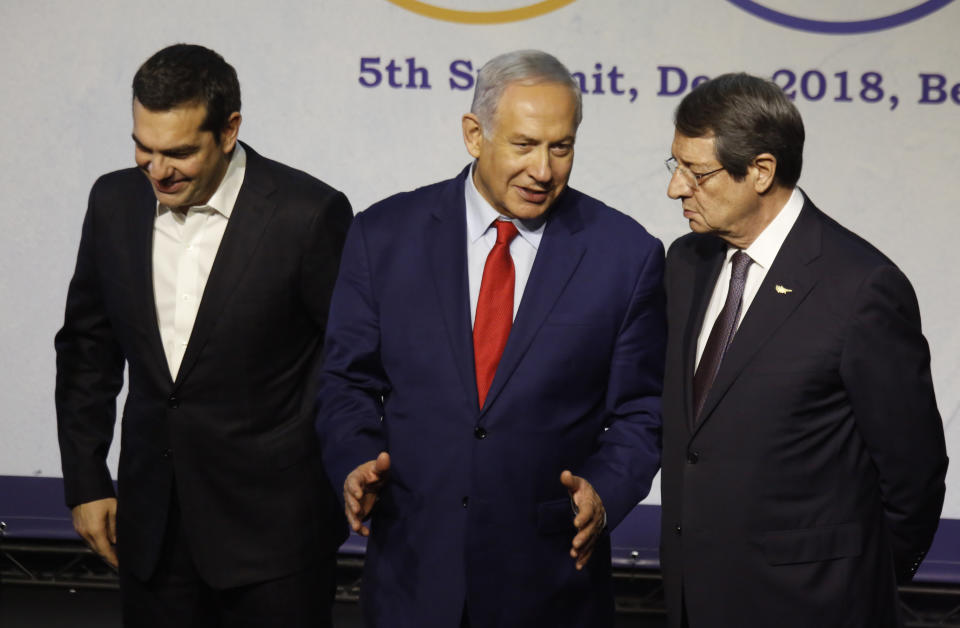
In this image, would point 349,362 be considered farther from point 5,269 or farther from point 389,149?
point 5,269

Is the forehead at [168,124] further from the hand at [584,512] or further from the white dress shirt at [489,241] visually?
the hand at [584,512]

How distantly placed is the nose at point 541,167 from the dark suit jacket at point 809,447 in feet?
1.40

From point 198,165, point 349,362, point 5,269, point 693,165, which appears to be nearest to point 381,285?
point 349,362

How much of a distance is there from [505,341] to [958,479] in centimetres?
223

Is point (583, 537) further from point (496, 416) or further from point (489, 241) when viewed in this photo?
point (489, 241)

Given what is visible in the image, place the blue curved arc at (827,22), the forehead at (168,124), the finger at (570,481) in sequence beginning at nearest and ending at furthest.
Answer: the finger at (570,481) → the forehead at (168,124) → the blue curved arc at (827,22)

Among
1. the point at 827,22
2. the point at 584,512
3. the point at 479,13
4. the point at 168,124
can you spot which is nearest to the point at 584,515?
the point at 584,512

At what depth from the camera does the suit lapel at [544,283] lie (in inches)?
80.9

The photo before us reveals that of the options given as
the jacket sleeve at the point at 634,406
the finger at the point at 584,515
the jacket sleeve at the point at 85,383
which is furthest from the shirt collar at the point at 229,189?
the finger at the point at 584,515

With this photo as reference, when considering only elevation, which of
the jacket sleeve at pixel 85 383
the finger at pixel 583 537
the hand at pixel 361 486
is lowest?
the finger at pixel 583 537

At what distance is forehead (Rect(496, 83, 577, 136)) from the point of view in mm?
2064

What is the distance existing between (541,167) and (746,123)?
1.29 ft

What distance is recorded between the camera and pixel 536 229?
218cm

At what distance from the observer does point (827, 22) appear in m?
3.59
